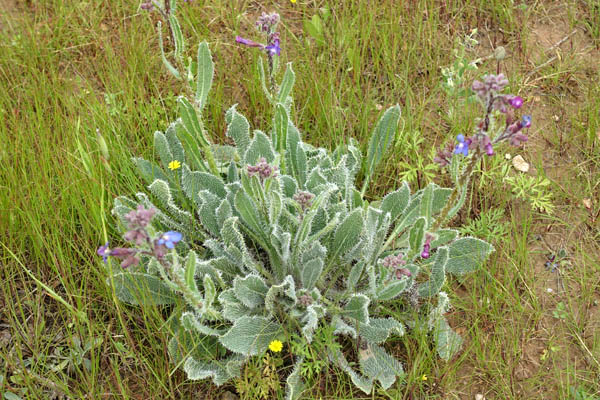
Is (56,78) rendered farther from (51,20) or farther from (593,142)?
(593,142)

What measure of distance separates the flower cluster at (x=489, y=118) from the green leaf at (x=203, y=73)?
1447mm

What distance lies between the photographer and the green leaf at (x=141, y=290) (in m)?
2.61

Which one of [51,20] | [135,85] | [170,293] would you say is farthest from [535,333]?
[51,20]

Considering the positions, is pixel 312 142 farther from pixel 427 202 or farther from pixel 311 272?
pixel 427 202

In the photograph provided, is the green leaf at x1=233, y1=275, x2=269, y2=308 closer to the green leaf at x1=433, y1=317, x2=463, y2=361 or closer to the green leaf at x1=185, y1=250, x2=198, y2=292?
the green leaf at x1=185, y1=250, x2=198, y2=292

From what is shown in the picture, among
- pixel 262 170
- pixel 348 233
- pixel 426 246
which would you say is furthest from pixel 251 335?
pixel 426 246

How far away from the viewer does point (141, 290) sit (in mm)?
2615

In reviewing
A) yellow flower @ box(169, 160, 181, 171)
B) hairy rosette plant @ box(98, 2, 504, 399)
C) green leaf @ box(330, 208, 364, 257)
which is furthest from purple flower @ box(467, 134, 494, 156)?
yellow flower @ box(169, 160, 181, 171)

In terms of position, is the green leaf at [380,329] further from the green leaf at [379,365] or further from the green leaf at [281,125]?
the green leaf at [281,125]

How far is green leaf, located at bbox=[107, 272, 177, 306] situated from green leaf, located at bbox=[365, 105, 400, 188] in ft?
3.98

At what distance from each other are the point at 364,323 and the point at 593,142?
1887 millimetres

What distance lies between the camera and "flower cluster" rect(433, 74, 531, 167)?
1.90m

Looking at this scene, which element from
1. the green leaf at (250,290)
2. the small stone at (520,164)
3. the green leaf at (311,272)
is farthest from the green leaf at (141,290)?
the small stone at (520,164)

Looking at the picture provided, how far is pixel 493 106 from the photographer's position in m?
1.96
